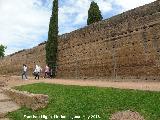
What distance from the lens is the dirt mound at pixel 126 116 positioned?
26.6 feet

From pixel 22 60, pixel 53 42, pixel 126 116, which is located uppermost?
pixel 53 42

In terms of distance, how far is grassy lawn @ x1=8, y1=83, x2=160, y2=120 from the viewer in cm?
862

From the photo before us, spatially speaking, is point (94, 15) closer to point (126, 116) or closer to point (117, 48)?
point (117, 48)

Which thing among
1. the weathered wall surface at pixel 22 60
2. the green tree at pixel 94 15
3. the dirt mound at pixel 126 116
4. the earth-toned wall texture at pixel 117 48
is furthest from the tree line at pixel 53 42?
the dirt mound at pixel 126 116

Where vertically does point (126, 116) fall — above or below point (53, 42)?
below

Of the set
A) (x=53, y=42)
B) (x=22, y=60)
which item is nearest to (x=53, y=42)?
(x=53, y=42)

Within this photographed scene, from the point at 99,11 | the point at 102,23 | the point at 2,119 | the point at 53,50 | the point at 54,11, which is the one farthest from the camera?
the point at 99,11

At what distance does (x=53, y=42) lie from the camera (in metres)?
26.5

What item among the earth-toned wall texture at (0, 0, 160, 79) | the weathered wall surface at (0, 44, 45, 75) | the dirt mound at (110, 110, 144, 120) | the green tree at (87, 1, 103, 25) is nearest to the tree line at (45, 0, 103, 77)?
the earth-toned wall texture at (0, 0, 160, 79)

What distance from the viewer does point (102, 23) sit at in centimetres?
1988

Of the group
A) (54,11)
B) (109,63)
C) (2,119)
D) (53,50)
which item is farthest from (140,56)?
(54,11)

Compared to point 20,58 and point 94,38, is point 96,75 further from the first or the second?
point 20,58

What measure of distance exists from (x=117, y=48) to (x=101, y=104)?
9.18 m

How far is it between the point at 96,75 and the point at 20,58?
17860 millimetres
